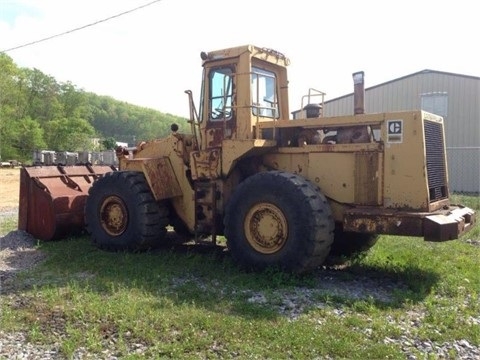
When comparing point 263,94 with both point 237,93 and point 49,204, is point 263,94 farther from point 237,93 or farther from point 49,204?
point 49,204

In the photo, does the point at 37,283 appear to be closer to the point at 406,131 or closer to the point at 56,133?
the point at 406,131

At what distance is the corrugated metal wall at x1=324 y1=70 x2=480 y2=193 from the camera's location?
20688mm

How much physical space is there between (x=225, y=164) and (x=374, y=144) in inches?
88.0

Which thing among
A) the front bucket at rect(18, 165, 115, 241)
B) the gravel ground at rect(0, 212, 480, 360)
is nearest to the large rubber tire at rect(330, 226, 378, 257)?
the gravel ground at rect(0, 212, 480, 360)

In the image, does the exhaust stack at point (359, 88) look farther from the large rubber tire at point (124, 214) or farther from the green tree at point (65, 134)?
the green tree at point (65, 134)

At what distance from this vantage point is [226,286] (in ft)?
21.0

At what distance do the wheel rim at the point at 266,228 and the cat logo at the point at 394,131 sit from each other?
1694mm

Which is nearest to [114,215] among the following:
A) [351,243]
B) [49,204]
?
[49,204]

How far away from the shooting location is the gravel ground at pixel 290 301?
4508mm

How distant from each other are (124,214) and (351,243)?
3635 mm

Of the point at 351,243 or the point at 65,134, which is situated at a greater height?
the point at 65,134

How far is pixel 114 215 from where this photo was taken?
850 cm

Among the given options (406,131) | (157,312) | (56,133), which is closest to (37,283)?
(157,312)

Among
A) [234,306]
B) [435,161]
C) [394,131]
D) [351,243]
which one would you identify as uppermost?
[394,131]
